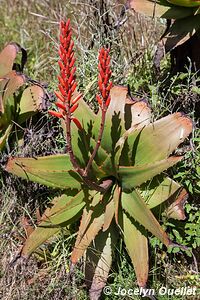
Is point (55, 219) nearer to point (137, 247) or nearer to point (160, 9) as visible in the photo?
point (137, 247)

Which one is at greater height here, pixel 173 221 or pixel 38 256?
pixel 173 221

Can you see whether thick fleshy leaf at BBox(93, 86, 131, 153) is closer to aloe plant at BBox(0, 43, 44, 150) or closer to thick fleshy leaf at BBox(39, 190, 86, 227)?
thick fleshy leaf at BBox(39, 190, 86, 227)

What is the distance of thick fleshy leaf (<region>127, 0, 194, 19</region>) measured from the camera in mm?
2843

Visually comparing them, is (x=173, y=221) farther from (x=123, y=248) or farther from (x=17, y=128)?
(x=17, y=128)

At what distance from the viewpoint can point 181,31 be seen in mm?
2875

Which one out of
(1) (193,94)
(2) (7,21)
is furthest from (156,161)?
(2) (7,21)

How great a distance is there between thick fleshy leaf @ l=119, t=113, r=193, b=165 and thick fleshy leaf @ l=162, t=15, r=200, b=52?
48cm

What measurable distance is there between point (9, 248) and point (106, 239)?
56cm

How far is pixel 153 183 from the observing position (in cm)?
269

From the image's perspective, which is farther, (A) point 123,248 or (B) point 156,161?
(A) point 123,248

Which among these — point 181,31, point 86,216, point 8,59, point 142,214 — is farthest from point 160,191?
point 8,59

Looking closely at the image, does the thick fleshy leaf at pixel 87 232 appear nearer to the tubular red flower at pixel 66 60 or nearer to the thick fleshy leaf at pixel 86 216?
the thick fleshy leaf at pixel 86 216

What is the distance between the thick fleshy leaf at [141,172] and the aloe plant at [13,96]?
2.35ft

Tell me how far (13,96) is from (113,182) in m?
0.81
